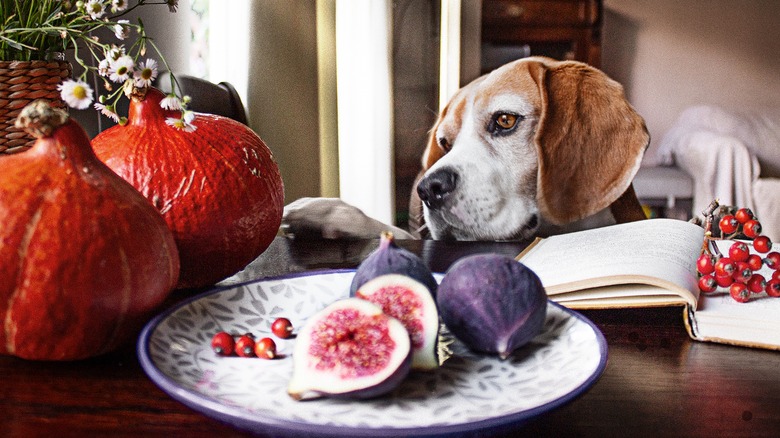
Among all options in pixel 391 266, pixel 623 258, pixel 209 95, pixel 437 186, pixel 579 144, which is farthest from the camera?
pixel 209 95

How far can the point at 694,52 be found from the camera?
184 cm

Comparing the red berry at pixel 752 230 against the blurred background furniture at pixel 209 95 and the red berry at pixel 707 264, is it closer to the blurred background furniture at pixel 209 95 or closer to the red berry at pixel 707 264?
the red berry at pixel 707 264

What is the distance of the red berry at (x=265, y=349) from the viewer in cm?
50

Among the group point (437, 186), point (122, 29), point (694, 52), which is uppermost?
point (122, 29)

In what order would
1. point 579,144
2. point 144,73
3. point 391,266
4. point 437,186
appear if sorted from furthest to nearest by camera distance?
point 437,186
point 579,144
point 144,73
point 391,266

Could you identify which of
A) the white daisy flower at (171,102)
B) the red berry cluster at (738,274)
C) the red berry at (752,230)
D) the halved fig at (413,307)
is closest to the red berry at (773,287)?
the red berry cluster at (738,274)

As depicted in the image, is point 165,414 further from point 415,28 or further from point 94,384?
point 415,28

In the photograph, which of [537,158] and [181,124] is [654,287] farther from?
[537,158]

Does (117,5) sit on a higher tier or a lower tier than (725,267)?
higher

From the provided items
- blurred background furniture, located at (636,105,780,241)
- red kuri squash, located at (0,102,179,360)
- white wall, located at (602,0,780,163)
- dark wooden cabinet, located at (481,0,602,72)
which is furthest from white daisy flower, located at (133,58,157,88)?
blurred background furniture, located at (636,105,780,241)

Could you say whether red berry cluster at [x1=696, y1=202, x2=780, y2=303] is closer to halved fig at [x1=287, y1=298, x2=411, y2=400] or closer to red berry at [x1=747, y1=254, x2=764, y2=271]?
red berry at [x1=747, y1=254, x2=764, y2=271]

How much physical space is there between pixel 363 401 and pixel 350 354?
0.11ft

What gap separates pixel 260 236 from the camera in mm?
743

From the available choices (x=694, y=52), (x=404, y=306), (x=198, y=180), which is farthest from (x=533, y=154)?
(x=404, y=306)
